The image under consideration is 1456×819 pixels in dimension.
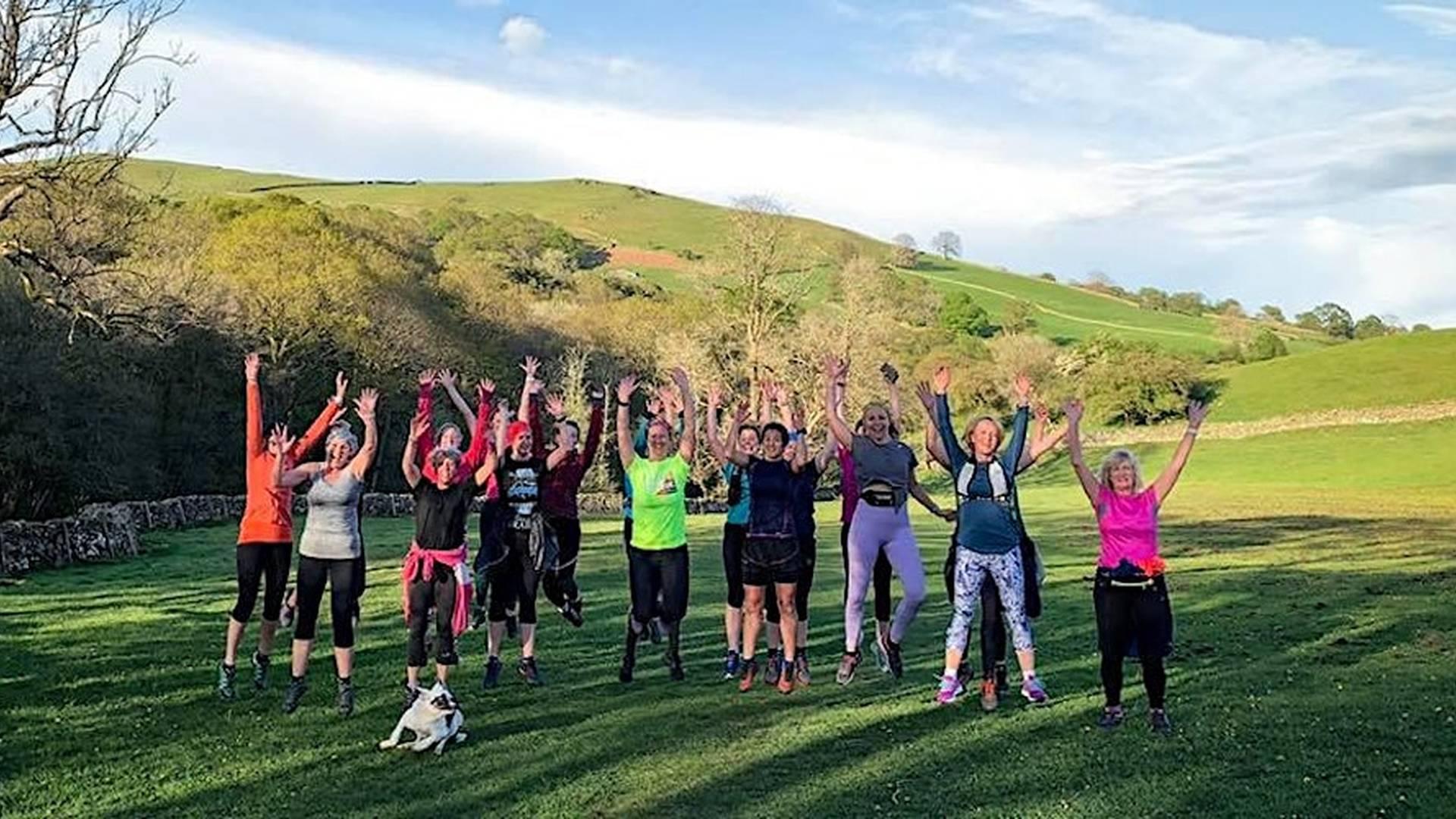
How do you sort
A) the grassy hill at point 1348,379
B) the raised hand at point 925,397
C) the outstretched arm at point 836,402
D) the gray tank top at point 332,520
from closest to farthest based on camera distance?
1. the gray tank top at point 332,520
2. the raised hand at point 925,397
3. the outstretched arm at point 836,402
4. the grassy hill at point 1348,379

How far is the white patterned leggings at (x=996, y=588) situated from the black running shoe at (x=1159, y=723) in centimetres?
103

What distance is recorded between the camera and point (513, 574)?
32.9 ft

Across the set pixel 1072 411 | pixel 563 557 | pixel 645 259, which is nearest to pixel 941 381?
pixel 1072 411

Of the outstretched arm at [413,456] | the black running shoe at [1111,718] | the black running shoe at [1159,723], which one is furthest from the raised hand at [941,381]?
the outstretched arm at [413,456]

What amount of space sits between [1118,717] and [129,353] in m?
38.0

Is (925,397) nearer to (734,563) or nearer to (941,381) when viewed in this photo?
(941,381)

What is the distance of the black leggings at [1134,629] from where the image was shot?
8.05 meters

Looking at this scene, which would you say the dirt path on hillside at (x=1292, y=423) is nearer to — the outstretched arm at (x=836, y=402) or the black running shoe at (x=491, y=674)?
the outstretched arm at (x=836, y=402)

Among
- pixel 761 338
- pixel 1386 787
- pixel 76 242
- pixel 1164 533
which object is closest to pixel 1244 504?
pixel 1164 533

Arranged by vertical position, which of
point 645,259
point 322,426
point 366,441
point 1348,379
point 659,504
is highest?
point 645,259

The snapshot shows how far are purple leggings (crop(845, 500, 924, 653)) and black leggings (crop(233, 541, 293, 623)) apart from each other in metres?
4.22

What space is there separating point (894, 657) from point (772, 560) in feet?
5.29

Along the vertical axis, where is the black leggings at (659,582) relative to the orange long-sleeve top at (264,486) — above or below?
below

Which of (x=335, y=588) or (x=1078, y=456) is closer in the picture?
(x=1078, y=456)
